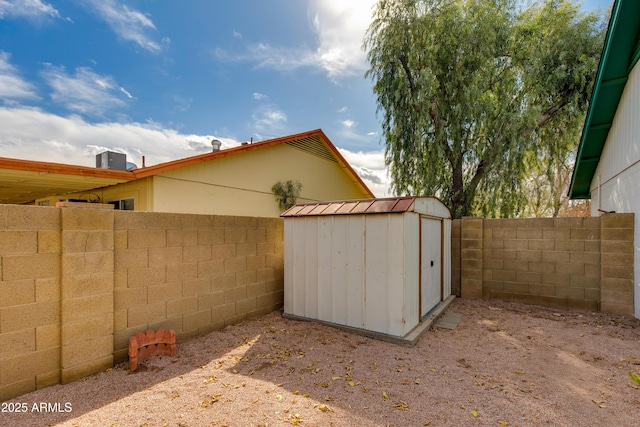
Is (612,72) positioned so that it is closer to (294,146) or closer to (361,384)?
(361,384)

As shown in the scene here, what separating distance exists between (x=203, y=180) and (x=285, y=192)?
3198 mm

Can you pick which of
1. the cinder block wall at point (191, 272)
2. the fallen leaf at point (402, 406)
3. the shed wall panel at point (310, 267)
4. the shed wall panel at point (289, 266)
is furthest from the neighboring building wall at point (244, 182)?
the fallen leaf at point (402, 406)

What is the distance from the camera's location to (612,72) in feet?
18.0

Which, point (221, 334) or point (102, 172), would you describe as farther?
point (102, 172)

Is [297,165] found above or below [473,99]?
below

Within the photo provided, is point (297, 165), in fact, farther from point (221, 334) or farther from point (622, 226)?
point (622, 226)

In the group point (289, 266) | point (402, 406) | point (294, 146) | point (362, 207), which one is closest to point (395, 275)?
point (362, 207)

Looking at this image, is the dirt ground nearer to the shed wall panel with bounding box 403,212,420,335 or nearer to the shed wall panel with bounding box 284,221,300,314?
the shed wall panel with bounding box 403,212,420,335

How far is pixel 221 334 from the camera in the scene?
410 centimetres

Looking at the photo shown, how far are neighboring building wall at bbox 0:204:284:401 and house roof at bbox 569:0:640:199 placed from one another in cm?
714

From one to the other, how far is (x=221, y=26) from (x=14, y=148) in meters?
5.81

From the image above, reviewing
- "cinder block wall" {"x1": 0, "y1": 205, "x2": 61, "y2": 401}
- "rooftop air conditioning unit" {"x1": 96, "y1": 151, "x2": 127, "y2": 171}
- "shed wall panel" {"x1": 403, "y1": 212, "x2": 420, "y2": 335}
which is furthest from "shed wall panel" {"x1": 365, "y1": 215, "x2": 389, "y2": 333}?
"rooftop air conditioning unit" {"x1": 96, "y1": 151, "x2": 127, "y2": 171}

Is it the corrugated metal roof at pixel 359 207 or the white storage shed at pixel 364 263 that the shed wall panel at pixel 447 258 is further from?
the corrugated metal roof at pixel 359 207

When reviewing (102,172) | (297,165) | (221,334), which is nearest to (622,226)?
(221,334)
